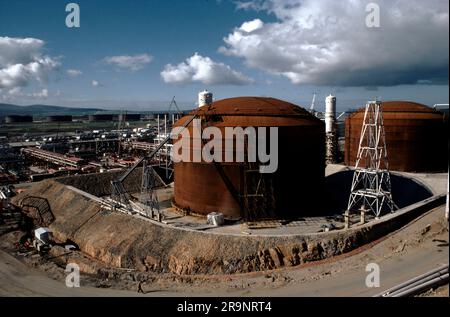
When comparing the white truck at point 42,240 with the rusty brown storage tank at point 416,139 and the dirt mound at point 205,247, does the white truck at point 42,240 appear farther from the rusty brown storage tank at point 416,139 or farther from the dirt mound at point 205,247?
the rusty brown storage tank at point 416,139

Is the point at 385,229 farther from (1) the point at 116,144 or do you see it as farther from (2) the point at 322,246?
(1) the point at 116,144

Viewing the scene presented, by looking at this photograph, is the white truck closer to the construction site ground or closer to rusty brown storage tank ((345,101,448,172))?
the construction site ground

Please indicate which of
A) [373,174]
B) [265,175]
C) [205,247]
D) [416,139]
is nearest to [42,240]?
[205,247]

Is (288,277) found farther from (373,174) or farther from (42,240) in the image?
(42,240)

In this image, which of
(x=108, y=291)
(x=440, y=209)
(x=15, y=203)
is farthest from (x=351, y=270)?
(x=15, y=203)

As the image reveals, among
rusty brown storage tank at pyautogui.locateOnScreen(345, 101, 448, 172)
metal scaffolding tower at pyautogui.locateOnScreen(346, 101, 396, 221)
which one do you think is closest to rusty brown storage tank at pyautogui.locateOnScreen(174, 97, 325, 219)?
metal scaffolding tower at pyautogui.locateOnScreen(346, 101, 396, 221)

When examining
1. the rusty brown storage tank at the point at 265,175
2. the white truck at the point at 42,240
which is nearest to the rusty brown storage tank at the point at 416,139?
the rusty brown storage tank at the point at 265,175
